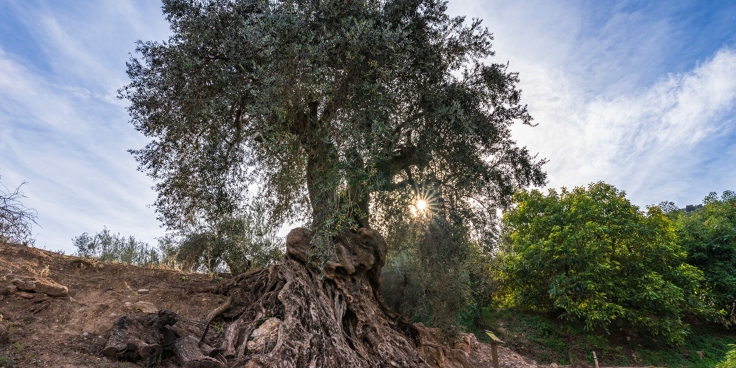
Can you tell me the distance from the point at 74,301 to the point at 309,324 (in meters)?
4.53

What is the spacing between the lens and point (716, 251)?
77.6 ft

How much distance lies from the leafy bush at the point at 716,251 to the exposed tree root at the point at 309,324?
74.4 ft

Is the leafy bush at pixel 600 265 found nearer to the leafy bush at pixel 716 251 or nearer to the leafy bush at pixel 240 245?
the leafy bush at pixel 716 251

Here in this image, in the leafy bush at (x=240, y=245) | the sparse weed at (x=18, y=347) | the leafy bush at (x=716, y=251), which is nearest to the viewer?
the sparse weed at (x=18, y=347)

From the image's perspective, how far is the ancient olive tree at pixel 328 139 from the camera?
7.43 m

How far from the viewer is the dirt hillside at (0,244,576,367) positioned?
527 centimetres

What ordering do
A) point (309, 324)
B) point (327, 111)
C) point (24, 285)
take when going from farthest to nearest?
point (327, 111)
point (309, 324)
point (24, 285)

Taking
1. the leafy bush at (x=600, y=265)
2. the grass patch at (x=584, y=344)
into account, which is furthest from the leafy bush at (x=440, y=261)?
the leafy bush at (x=600, y=265)

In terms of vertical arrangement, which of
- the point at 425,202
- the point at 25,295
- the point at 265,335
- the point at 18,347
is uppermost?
the point at 425,202

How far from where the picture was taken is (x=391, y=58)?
25.9ft

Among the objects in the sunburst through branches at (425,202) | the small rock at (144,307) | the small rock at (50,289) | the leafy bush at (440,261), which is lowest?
the small rock at (144,307)

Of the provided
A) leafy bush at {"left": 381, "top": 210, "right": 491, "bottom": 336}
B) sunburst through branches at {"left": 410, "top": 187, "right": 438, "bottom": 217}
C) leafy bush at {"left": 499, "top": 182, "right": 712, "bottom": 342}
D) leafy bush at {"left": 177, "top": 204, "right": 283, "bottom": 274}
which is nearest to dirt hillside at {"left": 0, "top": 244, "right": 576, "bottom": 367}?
leafy bush at {"left": 177, "top": 204, "right": 283, "bottom": 274}

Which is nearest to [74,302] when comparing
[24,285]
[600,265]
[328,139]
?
[24,285]

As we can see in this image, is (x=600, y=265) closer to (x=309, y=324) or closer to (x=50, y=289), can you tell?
(x=309, y=324)
